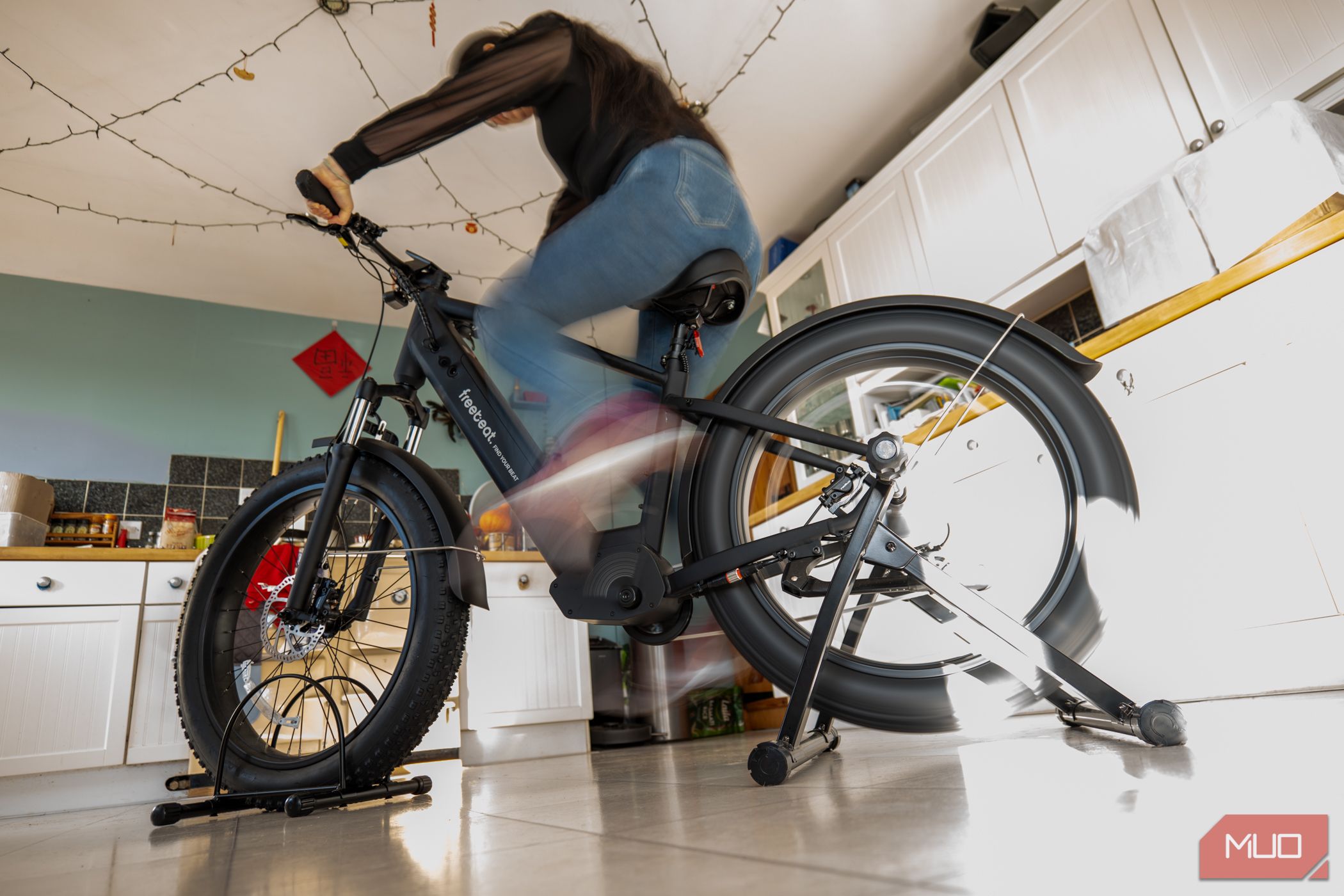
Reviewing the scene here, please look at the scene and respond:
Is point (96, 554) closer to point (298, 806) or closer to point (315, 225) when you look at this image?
point (315, 225)

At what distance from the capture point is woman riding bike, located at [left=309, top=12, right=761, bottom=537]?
1.01 meters

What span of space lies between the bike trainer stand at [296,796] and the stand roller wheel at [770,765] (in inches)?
22.4

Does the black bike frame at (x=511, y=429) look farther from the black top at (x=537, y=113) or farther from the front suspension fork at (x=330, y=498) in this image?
the black top at (x=537, y=113)

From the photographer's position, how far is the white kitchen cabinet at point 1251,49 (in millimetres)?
1601

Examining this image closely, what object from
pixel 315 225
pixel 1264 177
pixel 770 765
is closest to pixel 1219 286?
pixel 1264 177

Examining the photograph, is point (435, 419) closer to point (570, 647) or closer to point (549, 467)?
point (570, 647)

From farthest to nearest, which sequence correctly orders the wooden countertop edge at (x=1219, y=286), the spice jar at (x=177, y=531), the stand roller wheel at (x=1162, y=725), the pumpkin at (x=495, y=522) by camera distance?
1. the pumpkin at (x=495, y=522)
2. the spice jar at (x=177, y=531)
3. the wooden countertop edge at (x=1219, y=286)
4. the stand roller wheel at (x=1162, y=725)

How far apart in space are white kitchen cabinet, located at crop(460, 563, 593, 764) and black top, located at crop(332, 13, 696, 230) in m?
1.74

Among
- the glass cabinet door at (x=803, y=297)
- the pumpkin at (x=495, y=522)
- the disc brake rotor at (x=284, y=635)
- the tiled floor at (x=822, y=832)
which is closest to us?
the tiled floor at (x=822, y=832)

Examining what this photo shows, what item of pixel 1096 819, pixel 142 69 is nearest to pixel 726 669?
pixel 1096 819

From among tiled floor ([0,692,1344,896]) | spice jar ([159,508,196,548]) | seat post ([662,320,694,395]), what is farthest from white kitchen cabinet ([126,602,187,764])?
seat post ([662,320,694,395])

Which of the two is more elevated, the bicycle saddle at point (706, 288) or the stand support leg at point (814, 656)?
the bicycle saddle at point (706, 288)


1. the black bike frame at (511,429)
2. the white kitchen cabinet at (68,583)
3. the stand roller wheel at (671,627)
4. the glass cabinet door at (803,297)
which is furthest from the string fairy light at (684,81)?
the white kitchen cabinet at (68,583)

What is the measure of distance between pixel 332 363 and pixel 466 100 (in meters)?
2.89
